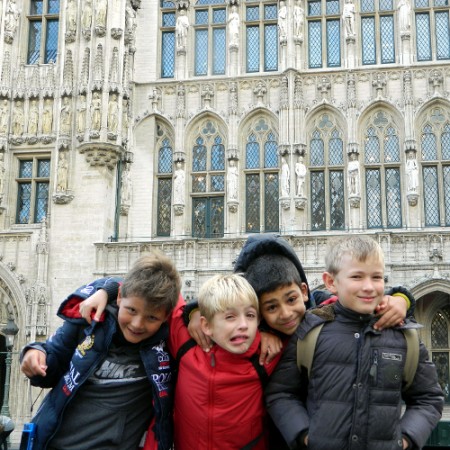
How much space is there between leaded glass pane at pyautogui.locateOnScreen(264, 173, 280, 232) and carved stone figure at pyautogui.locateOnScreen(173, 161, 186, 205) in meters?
2.55

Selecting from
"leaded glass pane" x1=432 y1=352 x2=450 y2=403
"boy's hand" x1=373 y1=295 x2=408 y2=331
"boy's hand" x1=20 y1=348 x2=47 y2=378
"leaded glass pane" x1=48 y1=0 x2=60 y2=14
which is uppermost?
"leaded glass pane" x1=48 y1=0 x2=60 y2=14

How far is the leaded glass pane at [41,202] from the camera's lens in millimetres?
19688

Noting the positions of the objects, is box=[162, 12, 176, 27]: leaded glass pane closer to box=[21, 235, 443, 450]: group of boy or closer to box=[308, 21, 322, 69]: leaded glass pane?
box=[308, 21, 322, 69]: leaded glass pane

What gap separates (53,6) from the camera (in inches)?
843

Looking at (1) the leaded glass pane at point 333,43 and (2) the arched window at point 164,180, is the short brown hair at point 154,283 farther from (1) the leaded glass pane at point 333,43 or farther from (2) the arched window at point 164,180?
(1) the leaded glass pane at point 333,43

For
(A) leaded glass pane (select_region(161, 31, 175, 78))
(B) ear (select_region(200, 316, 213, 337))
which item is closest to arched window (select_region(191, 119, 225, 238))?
(A) leaded glass pane (select_region(161, 31, 175, 78))

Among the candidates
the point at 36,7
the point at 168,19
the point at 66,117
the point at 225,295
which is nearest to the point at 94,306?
the point at 225,295

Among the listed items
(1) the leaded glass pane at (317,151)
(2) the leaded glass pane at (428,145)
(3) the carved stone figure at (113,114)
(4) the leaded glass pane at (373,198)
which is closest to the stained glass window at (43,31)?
(3) the carved stone figure at (113,114)

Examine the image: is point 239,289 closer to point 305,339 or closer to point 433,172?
point 305,339

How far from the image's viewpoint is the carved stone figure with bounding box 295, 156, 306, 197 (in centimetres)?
1870

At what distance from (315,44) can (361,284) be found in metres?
18.0

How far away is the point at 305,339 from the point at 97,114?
16.8 meters

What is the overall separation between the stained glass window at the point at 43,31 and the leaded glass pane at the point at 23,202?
13.7ft

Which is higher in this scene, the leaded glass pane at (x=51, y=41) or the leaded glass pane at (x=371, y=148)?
the leaded glass pane at (x=51, y=41)
